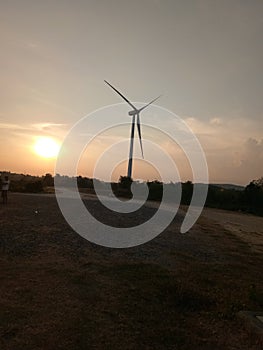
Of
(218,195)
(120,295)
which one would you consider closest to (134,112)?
(218,195)

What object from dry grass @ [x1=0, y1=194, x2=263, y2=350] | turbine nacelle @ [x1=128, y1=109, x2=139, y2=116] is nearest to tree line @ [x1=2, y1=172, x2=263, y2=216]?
turbine nacelle @ [x1=128, y1=109, x2=139, y2=116]

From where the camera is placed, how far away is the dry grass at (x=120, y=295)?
249 inches

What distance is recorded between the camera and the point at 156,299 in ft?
27.5

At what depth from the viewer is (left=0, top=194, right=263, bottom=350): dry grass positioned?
633 cm

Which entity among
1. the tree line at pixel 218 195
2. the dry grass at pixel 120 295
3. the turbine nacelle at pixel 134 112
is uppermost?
the turbine nacelle at pixel 134 112

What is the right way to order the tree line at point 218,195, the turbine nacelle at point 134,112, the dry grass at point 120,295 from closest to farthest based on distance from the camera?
the dry grass at point 120,295, the tree line at point 218,195, the turbine nacelle at point 134,112

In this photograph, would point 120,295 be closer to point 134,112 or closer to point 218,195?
point 134,112

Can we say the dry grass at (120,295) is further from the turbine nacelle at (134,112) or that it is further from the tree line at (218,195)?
the turbine nacelle at (134,112)

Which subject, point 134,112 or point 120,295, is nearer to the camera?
point 120,295

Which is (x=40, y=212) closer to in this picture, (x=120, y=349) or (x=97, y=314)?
(x=97, y=314)

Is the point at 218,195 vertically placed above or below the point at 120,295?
above

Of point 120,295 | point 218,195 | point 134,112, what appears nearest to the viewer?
point 120,295

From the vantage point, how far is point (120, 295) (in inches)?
336

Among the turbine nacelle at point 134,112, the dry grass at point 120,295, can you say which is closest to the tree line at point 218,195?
the turbine nacelle at point 134,112
